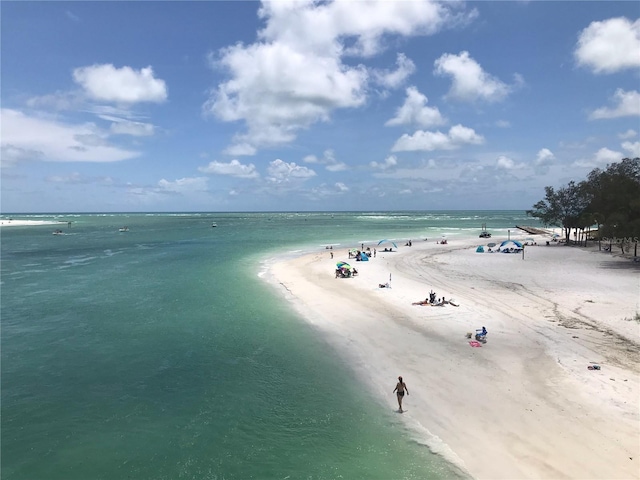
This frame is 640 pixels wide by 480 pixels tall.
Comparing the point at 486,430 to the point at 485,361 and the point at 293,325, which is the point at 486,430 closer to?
the point at 485,361

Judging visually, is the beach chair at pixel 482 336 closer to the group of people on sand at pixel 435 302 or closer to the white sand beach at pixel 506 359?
the white sand beach at pixel 506 359

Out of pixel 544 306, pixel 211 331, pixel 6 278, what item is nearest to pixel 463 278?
pixel 544 306

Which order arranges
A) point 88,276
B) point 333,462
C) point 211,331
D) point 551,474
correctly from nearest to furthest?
point 551,474 < point 333,462 < point 211,331 < point 88,276

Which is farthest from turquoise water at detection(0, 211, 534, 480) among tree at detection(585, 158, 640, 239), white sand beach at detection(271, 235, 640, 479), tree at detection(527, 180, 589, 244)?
tree at detection(527, 180, 589, 244)

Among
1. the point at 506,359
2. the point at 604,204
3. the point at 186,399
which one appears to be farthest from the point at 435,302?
the point at 604,204

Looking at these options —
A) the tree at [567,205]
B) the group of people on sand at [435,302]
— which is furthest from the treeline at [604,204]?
the group of people on sand at [435,302]
